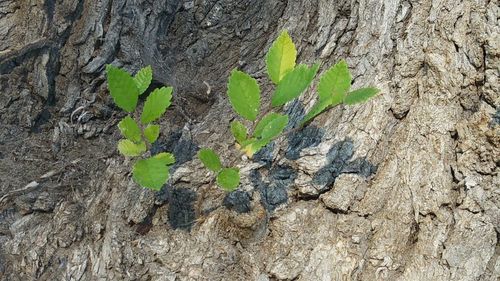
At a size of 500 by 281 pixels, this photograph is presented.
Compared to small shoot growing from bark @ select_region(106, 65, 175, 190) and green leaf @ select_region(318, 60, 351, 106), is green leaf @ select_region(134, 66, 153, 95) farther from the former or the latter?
green leaf @ select_region(318, 60, 351, 106)

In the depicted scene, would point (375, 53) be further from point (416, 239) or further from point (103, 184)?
point (103, 184)

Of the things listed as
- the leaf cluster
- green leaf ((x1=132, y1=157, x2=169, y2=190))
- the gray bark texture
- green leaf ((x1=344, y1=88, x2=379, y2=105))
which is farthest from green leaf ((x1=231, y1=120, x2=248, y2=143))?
green leaf ((x1=344, y1=88, x2=379, y2=105))

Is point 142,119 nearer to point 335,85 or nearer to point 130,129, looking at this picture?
point 130,129

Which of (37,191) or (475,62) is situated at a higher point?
(475,62)

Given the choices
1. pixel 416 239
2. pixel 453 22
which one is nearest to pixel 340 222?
pixel 416 239

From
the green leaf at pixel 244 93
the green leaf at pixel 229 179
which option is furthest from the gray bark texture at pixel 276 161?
the green leaf at pixel 244 93

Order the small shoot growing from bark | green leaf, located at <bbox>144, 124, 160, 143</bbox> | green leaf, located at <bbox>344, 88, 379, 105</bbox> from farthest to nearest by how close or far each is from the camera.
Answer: green leaf, located at <bbox>144, 124, 160, 143</bbox> → the small shoot growing from bark → green leaf, located at <bbox>344, 88, 379, 105</bbox>

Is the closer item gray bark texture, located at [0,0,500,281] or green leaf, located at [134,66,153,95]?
gray bark texture, located at [0,0,500,281]
